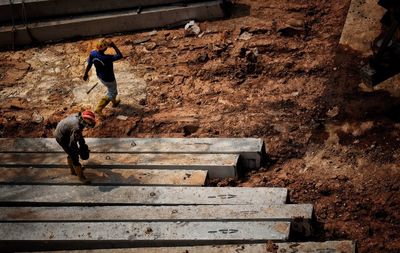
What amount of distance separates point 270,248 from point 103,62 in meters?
4.38

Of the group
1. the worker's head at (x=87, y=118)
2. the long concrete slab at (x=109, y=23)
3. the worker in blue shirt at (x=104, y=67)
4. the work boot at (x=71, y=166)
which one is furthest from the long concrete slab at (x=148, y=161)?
the long concrete slab at (x=109, y=23)

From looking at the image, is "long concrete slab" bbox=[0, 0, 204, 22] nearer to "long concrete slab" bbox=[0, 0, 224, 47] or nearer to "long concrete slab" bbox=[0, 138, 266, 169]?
"long concrete slab" bbox=[0, 0, 224, 47]

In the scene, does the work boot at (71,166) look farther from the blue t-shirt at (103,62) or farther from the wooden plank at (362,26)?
the wooden plank at (362,26)

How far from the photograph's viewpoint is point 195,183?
6.02 m

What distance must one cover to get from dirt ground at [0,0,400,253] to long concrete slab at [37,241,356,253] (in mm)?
834

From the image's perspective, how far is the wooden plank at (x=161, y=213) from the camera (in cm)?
526

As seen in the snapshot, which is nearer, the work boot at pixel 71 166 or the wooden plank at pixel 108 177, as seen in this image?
the wooden plank at pixel 108 177

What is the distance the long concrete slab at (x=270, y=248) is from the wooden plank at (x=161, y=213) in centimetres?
40

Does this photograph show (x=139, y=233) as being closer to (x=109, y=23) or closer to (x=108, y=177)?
(x=108, y=177)

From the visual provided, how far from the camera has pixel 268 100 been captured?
7789 millimetres

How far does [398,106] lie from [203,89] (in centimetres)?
341

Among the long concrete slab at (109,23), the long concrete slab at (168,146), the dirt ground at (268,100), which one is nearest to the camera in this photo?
the dirt ground at (268,100)

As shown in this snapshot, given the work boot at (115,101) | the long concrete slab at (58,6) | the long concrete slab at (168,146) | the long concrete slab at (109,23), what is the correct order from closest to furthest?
the long concrete slab at (168,146), the work boot at (115,101), the long concrete slab at (109,23), the long concrete slab at (58,6)

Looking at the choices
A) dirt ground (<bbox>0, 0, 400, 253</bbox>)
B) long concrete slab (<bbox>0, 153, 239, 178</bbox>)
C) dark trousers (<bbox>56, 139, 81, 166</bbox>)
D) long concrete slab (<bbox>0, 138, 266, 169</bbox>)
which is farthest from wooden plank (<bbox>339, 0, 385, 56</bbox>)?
dark trousers (<bbox>56, 139, 81, 166</bbox>)
